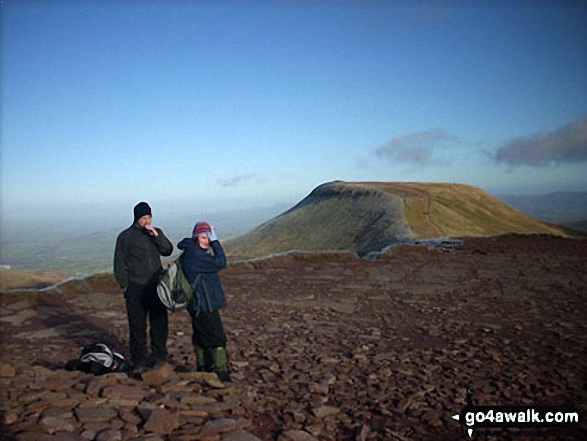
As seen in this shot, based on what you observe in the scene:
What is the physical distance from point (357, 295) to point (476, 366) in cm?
531

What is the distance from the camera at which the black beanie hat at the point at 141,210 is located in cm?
624

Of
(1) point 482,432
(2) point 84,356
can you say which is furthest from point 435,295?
(2) point 84,356

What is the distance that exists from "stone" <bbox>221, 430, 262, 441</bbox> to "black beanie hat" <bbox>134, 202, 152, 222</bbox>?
3198mm

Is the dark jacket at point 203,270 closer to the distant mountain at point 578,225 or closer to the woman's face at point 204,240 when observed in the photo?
the woman's face at point 204,240

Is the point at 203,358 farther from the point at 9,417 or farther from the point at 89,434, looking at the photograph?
the point at 9,417

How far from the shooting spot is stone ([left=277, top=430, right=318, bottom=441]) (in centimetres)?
418

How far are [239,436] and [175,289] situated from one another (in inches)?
74.9

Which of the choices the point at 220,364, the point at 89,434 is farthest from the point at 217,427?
the point at 220,364

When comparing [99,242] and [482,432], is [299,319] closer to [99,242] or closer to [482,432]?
[482,432]

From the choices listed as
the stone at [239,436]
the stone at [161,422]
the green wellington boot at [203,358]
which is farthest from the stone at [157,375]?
the stone at [239,436]

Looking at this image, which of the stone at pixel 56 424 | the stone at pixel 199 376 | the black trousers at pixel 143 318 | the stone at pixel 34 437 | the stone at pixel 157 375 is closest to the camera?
the stone at pixel 34 437

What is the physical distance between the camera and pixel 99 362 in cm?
567

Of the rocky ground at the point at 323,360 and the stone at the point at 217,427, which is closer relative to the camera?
the stone at the point at 217,427

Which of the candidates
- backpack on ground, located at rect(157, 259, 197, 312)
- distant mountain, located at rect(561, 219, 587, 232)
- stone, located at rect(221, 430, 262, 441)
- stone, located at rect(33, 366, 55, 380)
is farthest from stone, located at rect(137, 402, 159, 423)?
distant mountain, located at rect(561, 219, 587, 232)
